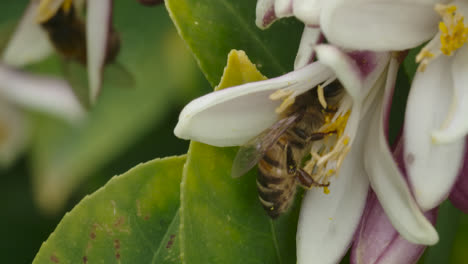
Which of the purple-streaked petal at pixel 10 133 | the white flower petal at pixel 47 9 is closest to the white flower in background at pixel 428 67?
the white flower petal at pixel 47 9

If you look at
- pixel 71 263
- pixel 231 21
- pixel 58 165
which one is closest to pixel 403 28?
pixel 231 21

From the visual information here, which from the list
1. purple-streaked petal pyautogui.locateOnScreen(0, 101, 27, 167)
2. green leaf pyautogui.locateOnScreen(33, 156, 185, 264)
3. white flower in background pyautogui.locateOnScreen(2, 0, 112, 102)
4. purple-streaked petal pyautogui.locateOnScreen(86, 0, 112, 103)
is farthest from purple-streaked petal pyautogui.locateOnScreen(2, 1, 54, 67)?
purple-streaked petal pyautogui.locateOnScreen(0, 101, 27, 167)

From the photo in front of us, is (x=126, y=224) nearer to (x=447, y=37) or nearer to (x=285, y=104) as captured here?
(x=285, y=104)

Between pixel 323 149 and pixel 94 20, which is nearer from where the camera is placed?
pixel 323 149

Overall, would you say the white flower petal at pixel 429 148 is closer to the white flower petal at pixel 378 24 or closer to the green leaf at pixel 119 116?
the white flower petal at pixel 378 24

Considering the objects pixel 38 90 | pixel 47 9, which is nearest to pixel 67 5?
pixel 47 9

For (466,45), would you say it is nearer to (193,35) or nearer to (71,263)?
(193,35)
